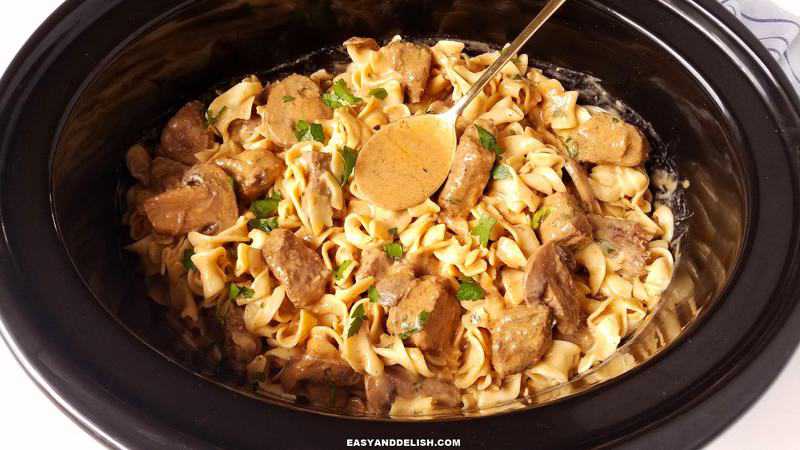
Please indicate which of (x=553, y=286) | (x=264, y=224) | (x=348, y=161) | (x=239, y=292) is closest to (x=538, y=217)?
(x=553, y=286)

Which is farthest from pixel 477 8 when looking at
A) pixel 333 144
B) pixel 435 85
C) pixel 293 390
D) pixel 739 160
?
pixel 293 390

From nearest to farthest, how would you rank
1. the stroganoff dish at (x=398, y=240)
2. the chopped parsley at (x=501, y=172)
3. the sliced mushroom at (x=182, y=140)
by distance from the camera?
1. the stroganoff dish at (x=398, y=240)
2. the chopped parsley at (x=501, y=172)
3. the sliced mushroom at (x=182, y=140)

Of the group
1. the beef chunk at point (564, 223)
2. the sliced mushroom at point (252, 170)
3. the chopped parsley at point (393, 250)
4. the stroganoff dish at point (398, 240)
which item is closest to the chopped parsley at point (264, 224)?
the stroganoff dish at point (398, 240)


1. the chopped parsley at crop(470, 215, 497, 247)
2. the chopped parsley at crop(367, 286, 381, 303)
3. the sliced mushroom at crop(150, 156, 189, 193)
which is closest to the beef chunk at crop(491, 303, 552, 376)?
the chopped parsley at crop(470, 215, 497, 247)

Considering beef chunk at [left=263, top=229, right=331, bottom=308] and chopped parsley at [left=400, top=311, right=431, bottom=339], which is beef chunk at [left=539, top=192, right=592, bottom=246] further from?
beef chunk at [left=263, top=229, right=331, bottom=308]

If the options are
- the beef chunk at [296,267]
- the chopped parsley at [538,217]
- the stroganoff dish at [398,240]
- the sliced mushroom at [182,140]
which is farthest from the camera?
the sliced mushroom at [182,140]

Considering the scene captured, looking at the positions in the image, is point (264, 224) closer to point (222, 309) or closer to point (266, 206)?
point (266, 206)

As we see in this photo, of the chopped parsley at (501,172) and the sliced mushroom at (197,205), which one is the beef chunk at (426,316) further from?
the sliced mushroom at (197,205)

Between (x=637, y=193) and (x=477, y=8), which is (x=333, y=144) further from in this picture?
(x=637, y=193)
